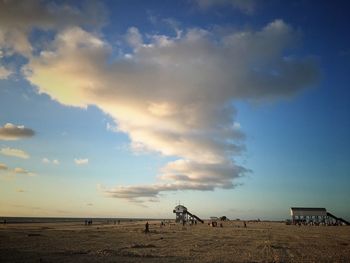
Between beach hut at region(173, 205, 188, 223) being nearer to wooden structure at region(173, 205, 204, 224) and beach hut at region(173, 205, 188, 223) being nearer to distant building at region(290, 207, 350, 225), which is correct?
wooden structure at region(173, 205, 204, 224)

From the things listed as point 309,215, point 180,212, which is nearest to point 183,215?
point 180,212

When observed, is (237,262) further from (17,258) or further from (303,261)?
(17,258)

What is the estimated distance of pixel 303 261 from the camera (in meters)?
22.5

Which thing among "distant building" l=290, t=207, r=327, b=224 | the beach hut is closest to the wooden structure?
the beach hut

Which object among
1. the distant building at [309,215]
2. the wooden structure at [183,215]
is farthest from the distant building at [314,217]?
the wooden structure at [183,215]

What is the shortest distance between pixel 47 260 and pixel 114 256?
4608 mm

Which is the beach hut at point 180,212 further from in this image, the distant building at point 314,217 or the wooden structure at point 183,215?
the distant building at point 314,217

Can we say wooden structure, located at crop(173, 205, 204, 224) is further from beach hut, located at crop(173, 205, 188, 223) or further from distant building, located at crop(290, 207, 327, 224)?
distant building, located at crop(290, 207, 327, 224)

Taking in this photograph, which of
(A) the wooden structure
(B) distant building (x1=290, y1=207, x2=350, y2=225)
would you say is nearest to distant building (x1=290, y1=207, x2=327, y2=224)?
(B) distant building (x1=290, y1=207, x2=350, y2=225)

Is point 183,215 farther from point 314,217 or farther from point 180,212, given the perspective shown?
point 314,217

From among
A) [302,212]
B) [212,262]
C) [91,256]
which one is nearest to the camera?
[212,262]

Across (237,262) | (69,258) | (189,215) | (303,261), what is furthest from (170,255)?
(189,215)

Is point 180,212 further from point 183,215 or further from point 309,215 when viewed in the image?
point 309,215

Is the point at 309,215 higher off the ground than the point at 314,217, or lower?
higher
